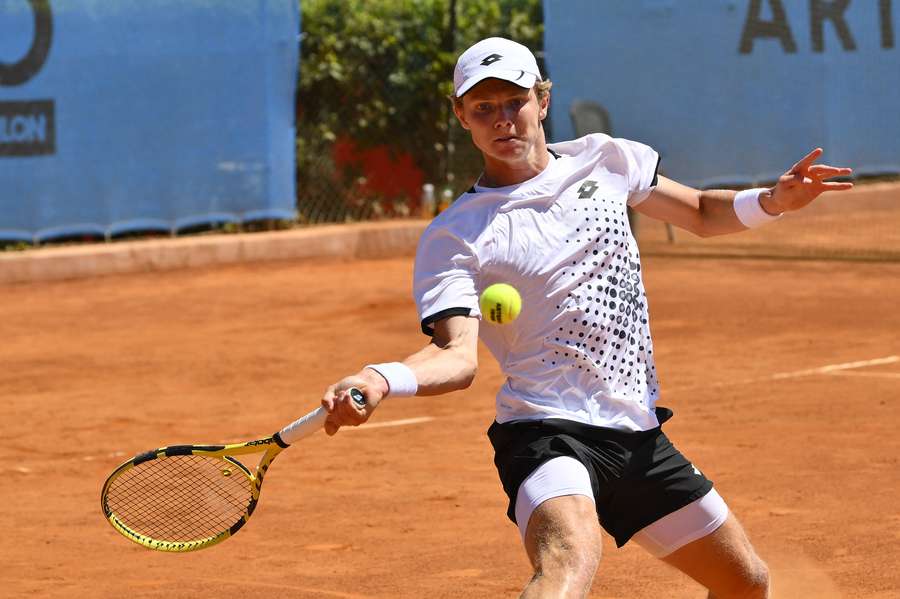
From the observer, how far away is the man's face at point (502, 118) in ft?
13.2

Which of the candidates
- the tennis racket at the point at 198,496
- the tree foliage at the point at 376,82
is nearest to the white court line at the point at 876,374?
the tennis racket at the point at 198,496

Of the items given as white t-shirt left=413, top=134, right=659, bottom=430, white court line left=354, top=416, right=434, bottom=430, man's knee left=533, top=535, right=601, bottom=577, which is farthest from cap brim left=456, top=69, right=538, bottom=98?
white court line left=354, top=416, right=434, bottom=430

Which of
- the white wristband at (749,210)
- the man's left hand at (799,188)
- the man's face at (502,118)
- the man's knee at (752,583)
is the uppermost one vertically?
the man's face at (502,118)

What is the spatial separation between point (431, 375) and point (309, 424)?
0.33m

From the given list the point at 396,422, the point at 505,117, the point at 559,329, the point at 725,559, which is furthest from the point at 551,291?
the point at 396,422

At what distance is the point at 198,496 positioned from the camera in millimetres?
5035

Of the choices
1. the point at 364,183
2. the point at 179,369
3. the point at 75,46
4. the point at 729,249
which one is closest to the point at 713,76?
the point at 729,249

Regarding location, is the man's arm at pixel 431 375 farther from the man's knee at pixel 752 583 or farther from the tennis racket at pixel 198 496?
the man's knee at pixel 752 583

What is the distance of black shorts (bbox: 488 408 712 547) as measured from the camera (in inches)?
154

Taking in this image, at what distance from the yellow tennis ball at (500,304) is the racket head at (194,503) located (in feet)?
2.13

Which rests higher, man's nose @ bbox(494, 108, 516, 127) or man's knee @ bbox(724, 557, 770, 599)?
man's nose @ bbox(494, 108, 516, 127)

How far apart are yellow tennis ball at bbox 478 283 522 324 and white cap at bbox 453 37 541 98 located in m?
0.53

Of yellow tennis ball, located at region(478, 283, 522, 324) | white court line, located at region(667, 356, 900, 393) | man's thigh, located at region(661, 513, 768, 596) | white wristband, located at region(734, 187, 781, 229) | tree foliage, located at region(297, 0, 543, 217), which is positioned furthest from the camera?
tree foliage, located at region(297, 0, 543, 217)

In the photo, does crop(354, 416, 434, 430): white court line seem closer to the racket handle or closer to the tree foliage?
the racket handle
